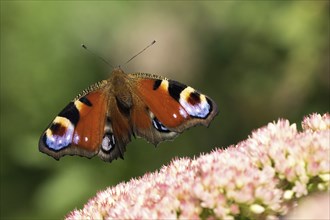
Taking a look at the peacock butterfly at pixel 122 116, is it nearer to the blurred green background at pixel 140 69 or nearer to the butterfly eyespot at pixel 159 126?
the butterfly eyespot at pixel 159 126

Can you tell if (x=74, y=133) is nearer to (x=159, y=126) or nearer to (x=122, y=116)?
(x=122, y=116)

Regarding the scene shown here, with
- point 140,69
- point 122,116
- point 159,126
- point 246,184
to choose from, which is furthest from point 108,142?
point 140,69

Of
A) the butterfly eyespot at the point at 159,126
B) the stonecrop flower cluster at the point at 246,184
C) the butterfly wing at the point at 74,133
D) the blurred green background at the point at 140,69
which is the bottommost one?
the stonecrop flower cluster at the point at 246,184

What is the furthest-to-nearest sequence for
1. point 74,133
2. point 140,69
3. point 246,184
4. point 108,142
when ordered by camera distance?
point 140,69
point 108,142
point 74,133
point 246,184

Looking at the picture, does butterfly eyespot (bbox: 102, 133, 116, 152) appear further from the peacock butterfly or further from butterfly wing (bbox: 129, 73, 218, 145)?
butterfly wing (bbox: 129, 73, 218, 145)

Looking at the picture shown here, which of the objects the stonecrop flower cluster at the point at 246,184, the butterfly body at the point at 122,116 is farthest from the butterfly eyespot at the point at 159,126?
the stonecrop flower cluster at the point at 246,184

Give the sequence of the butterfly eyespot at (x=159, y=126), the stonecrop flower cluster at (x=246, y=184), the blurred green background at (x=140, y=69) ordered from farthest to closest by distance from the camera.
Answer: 1. the blurred green background at (x=140, y=69)
2. the butterfly eyespot at (x=159, y=126)
3. the stonecrop flower cluster at (x=246, y=184)

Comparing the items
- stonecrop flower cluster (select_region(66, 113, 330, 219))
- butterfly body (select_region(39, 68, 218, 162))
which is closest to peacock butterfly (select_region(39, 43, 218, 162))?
butterfly body (select_region(39, 68, 218, 162))
